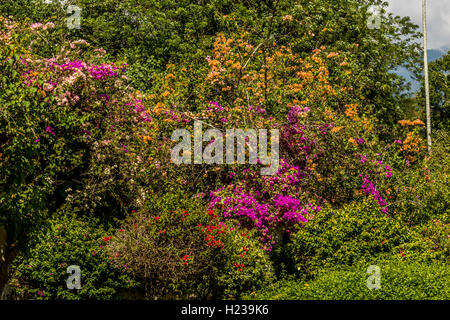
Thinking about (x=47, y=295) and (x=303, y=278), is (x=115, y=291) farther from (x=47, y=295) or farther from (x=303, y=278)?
(x=303, y=278)

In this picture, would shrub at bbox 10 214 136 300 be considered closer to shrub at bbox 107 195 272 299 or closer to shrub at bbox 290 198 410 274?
shrub at bbox 107 195 272 299

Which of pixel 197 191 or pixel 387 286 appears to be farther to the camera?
pixel 197 191

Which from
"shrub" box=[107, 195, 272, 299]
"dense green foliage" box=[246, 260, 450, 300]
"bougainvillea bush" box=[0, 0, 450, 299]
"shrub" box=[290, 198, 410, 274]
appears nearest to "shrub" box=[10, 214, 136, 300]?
"bougainvillea bush" box=[0, 0, 450, 299]

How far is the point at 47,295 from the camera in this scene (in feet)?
24.4

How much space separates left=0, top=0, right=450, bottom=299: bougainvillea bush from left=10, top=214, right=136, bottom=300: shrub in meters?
0.02

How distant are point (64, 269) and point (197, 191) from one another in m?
3.30

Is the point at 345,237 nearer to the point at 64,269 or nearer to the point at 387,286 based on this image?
the point at 387,286

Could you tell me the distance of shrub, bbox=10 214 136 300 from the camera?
7485 mm

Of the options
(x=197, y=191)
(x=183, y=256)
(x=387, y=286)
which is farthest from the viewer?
(x=197, y=191)

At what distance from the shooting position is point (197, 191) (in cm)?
1002

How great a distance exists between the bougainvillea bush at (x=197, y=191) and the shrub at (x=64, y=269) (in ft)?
0.07

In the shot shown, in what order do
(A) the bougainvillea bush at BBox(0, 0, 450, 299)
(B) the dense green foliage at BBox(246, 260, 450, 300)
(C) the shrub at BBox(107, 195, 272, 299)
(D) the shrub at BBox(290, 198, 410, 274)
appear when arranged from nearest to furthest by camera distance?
(B) the dense green foliage at BBox(246, 260, 450, 300) < (A) the bougainvillea bush at BBox(0, 0, 450, 299) < (C) the shrub at BBox(107, 195, 272, 299) < (D) the shrub at BBox(290, 198, 410, 274)

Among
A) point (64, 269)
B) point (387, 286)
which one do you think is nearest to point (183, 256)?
point (64, 269)

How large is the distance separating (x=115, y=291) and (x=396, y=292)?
13.6ft
